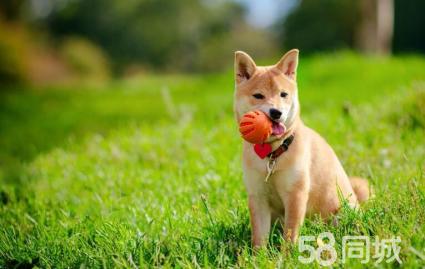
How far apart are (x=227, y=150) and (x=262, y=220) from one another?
2144mm

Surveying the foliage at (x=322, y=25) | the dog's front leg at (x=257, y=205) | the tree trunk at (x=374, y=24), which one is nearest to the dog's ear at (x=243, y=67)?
Answer: the dog's front leg at (x=257, y=205)

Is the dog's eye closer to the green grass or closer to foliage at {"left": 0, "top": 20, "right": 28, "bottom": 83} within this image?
the green grass

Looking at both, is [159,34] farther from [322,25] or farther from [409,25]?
[409,25]

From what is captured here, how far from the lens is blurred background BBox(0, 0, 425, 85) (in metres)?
20.3

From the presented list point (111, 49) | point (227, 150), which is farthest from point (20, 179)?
point (111, 49)

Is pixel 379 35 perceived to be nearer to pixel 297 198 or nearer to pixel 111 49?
pixel 297 198

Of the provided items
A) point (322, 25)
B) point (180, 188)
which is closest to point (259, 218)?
point (180, 188)

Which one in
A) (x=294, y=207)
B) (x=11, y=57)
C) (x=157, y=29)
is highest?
(x=157, y=29)

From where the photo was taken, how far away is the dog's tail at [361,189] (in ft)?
12.7

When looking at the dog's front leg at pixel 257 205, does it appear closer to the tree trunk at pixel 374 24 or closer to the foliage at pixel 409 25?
the tree trunk at pixel 374 24

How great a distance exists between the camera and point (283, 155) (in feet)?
11.0

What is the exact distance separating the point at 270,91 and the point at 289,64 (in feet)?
1.00

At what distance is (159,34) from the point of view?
30.8 metres

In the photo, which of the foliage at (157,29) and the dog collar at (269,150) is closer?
the dog collar at (269,150)
